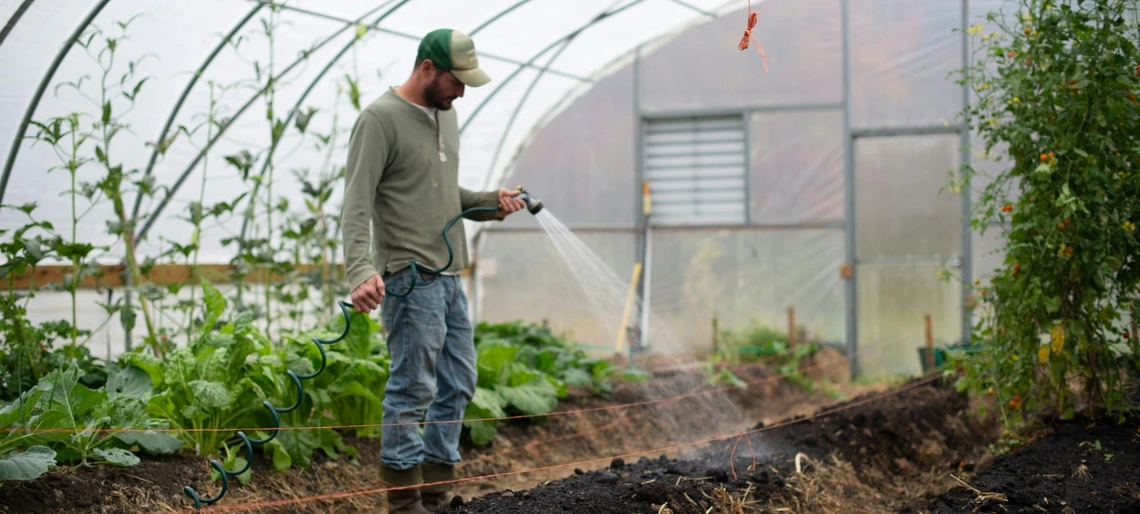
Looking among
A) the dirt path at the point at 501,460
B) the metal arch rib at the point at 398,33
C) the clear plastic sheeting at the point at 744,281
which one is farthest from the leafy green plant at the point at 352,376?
the clear plastic sheeting at the point at 744,281

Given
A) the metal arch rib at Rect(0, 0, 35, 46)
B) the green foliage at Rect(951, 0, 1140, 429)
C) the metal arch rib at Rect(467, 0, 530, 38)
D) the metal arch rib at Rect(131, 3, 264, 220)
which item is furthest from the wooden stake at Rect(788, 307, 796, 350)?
the metal arch rib at Rect(0, 0, 35, 46)

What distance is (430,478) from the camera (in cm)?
312

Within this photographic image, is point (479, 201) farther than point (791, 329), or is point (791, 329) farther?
point (791, 329)

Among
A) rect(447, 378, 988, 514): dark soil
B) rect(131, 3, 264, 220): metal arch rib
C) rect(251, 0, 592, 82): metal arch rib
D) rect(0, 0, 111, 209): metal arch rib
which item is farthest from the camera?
rect(251, 0, 592, 82): metal arch rib

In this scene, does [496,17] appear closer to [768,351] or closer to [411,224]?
[768,351]

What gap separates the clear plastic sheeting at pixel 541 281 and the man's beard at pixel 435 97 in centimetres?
538

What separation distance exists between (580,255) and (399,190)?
3.00 meters

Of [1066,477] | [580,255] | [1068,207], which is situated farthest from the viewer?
[580,255]

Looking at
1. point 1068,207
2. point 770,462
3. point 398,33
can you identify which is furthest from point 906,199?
point 770,462

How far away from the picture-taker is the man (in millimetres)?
2816

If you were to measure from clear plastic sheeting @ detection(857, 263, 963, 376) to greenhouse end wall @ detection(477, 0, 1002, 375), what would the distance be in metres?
0.01

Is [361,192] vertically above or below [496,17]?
below

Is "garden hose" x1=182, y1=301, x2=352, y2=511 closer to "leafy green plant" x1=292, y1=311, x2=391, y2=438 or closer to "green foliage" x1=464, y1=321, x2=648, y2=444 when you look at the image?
"leafy green plant" x1=292, y1=311, x2=391, y2=438

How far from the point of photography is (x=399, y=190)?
2.95 meters
